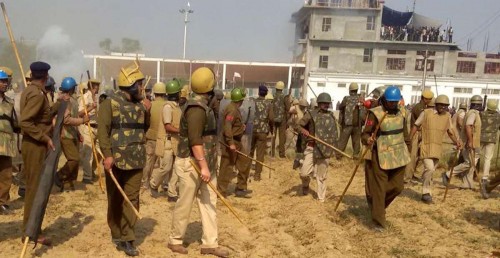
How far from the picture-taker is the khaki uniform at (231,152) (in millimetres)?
7434

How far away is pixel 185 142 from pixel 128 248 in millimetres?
1446

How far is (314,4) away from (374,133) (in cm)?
3903

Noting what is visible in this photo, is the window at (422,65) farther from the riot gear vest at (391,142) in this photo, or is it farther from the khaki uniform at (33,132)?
the khaki uniform at (33,132)

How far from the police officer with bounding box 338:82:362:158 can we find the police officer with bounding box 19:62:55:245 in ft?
27.7

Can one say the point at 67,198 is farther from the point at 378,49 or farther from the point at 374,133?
the point at 378,49

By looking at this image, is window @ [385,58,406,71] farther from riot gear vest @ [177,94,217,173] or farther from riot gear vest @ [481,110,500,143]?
riot gear vest @ [177,94,217,173]

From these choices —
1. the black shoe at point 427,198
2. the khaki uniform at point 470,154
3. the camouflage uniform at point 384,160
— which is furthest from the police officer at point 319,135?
the khaki uniform at point 470,154

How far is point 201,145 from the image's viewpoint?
468 centimetres

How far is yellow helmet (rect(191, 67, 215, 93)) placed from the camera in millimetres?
4801

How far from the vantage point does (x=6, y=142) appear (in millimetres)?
5926

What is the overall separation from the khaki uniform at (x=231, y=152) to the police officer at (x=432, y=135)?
3.43 metres

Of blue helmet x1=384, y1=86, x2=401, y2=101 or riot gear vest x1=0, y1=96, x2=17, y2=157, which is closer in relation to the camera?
riot gear vest x1=0, y1=96, x2=17, y2=157

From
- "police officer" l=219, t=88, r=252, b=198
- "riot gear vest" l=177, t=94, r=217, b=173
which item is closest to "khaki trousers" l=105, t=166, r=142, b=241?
"riot gear vest" l=177, t=94, r=217, b=173

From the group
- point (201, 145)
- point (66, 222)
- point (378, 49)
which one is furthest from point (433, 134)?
point (378, 49)
